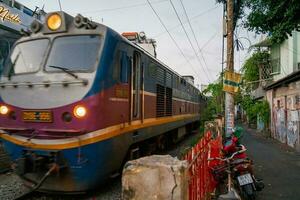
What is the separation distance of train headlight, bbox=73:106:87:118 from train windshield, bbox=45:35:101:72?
0.76m

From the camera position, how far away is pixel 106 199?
6.86m

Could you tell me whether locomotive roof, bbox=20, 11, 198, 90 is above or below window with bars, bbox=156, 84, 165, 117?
above

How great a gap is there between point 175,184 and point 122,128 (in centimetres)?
409

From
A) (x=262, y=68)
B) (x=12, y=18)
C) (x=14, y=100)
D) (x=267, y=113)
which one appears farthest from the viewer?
(x=262, y=68)

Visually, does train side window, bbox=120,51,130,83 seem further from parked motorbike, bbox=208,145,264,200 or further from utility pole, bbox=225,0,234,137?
utility pole, bbox=225,0,234,137

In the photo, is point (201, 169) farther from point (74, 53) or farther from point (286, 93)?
point (286, 93)

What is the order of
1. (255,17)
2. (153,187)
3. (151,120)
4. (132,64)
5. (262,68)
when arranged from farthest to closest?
(262,68)
(255,17)
(151,120)
(132,64)
(153,187)

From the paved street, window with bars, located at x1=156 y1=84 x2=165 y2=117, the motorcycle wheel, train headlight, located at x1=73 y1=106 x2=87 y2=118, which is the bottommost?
the paved street

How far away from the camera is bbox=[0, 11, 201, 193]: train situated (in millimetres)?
6238

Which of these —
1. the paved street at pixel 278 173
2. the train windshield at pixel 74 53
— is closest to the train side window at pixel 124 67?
the train windshield at pixel 74 53

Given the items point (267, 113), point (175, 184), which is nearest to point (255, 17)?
point (175, 184)

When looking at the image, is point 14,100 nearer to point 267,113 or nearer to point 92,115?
point 92,115

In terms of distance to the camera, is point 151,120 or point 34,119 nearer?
point 34,119

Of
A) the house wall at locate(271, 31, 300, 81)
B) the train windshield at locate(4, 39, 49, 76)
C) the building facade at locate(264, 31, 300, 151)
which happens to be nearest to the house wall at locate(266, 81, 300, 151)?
the building facade at locate(264, 31, 300, 151)
